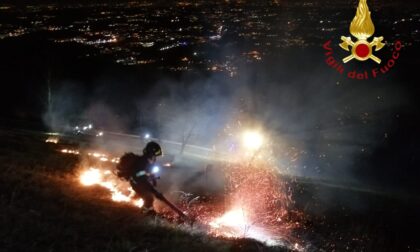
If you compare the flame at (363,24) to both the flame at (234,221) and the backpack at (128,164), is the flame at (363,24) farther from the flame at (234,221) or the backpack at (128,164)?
the backpack at (128,164)

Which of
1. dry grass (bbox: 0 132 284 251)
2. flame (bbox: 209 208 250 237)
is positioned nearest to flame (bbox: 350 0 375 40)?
flame (bbox: 209 208 250 237)

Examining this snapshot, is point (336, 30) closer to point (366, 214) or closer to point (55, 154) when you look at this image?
point (366, 214)

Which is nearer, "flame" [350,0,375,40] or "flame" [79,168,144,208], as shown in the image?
"flame" [79,168,144,208]

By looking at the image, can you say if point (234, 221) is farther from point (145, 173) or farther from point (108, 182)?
point (145, 173)

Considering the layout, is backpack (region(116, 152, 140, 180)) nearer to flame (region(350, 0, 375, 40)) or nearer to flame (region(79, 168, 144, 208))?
flame (region(79, 168, 144, 208))

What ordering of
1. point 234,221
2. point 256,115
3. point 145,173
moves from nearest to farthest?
point 145,173, point 234,221, point 256,115

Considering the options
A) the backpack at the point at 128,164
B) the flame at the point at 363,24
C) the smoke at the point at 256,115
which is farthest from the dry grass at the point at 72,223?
the flame at the point at 363,24

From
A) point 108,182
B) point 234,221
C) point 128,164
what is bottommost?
point 234,221

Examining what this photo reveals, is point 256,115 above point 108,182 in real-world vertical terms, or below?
above

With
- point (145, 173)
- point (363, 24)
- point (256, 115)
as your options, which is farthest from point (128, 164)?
point (256, 115)
